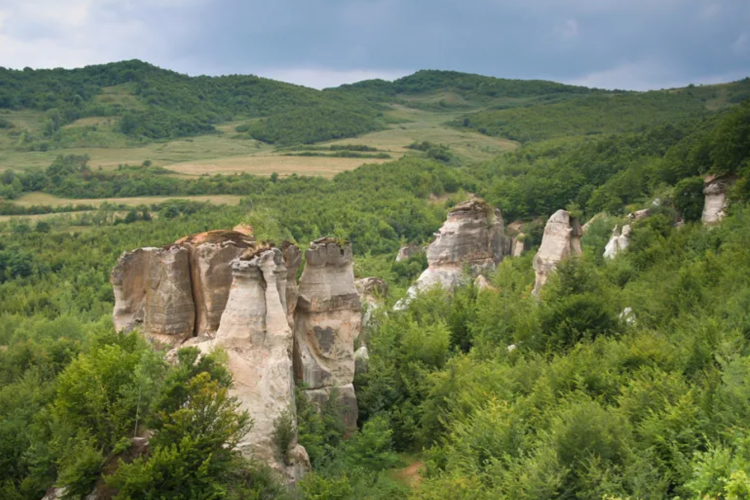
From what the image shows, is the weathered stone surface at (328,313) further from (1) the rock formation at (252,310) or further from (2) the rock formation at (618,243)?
(2) the rock formation at (618,243)

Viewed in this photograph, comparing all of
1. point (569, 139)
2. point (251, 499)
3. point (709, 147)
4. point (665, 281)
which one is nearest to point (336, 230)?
point (709, 147)

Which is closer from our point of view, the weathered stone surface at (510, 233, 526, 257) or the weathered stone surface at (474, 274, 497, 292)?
the weathered stone surface at (474, 274, 497, 292)

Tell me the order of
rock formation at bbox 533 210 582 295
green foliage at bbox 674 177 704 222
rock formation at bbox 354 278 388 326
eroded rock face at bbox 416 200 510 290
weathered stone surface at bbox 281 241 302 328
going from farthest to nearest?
green foliage at bbox 674 177 704 222 → eroded rock face at bbox 416 200 510 290 → rock formation at bbox 354 278 388 326 → rock formation at bbox 533 210 582 295 → weathered stone surface at bbox 281 241 302 328

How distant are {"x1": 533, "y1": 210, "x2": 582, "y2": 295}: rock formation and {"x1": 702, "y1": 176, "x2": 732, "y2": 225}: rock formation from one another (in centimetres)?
1031

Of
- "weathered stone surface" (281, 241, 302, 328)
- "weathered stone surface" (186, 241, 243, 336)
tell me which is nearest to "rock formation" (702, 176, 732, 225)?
"weathered stone surface" (281, 241, 302, 328)

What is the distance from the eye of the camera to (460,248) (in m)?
48.7

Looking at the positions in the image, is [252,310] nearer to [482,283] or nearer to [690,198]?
[482,283]

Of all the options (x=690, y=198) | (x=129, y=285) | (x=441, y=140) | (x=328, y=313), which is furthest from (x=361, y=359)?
(x=441, y=140)

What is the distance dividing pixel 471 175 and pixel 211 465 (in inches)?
4151

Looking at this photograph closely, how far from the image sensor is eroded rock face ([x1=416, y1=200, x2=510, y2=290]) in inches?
1912

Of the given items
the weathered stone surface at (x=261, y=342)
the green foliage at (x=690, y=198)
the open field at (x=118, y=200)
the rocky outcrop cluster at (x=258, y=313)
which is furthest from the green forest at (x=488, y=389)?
the open field at (x=118, y=200)

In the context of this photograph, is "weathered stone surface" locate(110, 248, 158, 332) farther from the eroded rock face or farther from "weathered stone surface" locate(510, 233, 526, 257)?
"weathered stone surface" locate(510, 233, 526, 257)

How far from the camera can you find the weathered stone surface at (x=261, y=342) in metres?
22.0

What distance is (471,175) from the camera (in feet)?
395
